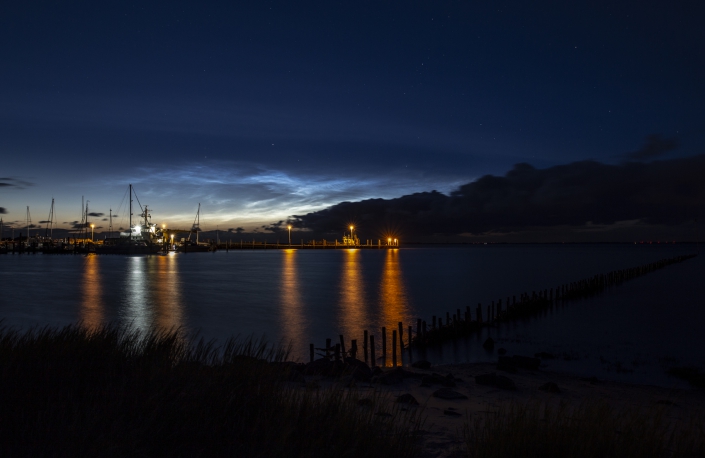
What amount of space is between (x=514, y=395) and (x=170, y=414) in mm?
9516

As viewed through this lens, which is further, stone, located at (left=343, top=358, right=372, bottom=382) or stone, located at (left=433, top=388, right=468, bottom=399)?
stone, located at (left=343, top=358, right=372, bottom=382)

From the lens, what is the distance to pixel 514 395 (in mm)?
12438

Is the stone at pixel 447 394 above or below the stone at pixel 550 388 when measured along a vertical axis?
above

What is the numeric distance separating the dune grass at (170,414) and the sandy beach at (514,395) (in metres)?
2.87

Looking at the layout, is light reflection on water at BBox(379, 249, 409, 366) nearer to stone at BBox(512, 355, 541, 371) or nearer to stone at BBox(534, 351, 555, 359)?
stone at BBox(512, 355, 541, 371)

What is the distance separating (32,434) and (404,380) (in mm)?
9795

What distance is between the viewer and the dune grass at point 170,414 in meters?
5.01

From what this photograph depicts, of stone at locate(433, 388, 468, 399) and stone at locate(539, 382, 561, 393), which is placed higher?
stone at locate(433, 388, 468, 399)

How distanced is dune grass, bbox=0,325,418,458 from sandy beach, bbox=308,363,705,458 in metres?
2.87

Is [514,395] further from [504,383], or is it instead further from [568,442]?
[568,442]

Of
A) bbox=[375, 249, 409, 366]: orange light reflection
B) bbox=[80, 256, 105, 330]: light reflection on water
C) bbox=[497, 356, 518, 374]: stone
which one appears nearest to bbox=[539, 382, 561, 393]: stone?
bbox=[497, 356, 518, 374]: stone

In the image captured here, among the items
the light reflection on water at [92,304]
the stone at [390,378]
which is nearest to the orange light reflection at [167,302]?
the light reflection on water at [92,304]

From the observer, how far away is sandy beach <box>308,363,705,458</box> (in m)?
9.79

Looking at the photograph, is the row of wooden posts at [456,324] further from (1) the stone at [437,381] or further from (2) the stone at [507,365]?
(2) the stone at [507,365]
